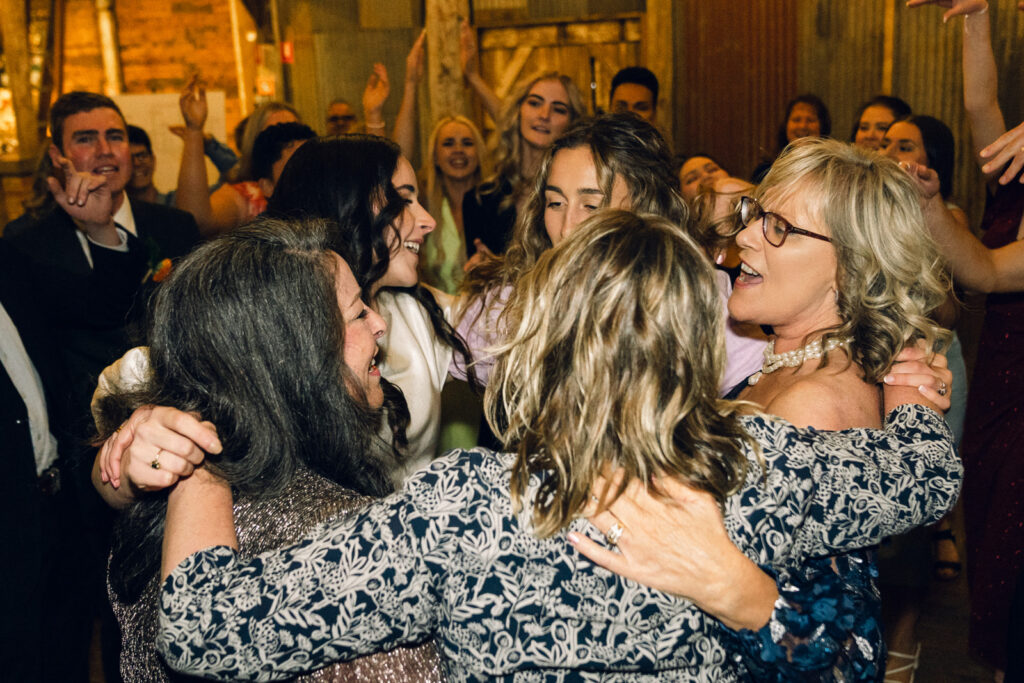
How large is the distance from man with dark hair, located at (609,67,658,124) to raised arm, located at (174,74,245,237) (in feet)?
6.61

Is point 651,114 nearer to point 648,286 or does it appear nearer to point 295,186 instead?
point 295,186

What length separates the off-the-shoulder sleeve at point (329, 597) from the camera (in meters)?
0.98

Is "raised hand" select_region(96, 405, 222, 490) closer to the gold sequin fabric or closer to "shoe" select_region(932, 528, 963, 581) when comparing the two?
the gold sequin fabric

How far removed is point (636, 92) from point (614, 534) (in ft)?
12.4

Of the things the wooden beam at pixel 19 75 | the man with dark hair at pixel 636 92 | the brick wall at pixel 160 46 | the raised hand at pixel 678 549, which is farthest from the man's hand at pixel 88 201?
the brick wall at pixel 160 46

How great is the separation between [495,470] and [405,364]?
116cm

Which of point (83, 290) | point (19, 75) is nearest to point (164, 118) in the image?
point (19, 75)

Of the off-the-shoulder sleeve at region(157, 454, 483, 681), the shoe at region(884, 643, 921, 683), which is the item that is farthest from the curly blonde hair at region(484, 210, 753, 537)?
the shoe at region(884, 643, 921, 683)

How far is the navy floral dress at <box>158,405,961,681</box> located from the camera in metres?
0.99

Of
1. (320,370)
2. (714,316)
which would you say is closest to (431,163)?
(320,370)

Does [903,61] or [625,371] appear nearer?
[625,371]

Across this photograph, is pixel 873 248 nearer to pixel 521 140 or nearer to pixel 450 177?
pixel 521 140

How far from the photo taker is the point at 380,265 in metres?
2.06

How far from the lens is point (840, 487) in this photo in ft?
3.77
